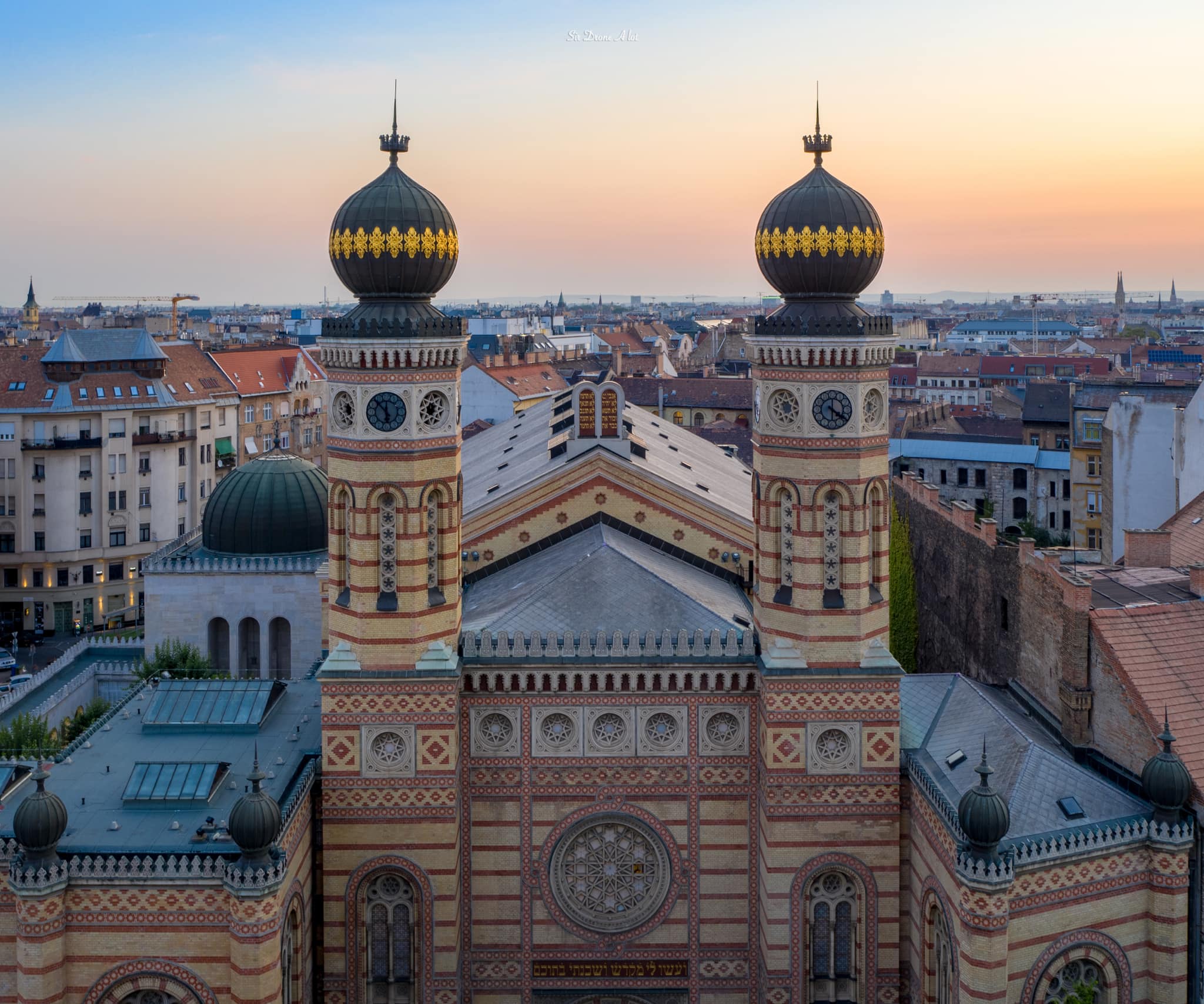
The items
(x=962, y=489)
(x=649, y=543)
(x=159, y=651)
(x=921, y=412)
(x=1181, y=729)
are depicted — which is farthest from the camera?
(x=921, y=412)

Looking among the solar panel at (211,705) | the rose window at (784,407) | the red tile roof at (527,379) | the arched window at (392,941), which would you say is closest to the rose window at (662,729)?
the arched window at (392,941)

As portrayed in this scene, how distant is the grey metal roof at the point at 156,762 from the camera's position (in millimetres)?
27688

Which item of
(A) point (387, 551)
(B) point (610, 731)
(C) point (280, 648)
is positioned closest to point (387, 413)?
(A) point (387, 551)

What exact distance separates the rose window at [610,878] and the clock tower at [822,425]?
5743 millimetres

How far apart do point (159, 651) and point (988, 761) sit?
3141 centimetres

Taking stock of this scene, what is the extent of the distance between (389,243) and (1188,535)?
94.6ft

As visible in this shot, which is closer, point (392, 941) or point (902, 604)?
point (392, 941)

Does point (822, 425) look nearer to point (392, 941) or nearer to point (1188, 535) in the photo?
point (392, 941)

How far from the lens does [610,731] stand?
102 feet

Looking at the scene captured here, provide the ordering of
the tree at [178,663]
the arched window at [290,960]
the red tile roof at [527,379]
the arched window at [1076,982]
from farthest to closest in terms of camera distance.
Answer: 1. the red tile roof at [527,379]
2. the tree at [178,663]
3. the arched window at [290,960]
4. the arched window at [1076,982]

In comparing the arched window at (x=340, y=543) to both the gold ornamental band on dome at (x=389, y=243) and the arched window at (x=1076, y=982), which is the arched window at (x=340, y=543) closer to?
the gold ornamental band on dome at (x=389, y=243)

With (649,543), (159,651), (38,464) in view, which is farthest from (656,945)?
(38,464)

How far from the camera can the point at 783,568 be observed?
30.9 m

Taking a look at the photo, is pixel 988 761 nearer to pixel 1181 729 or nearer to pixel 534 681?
pixel 1181 729
